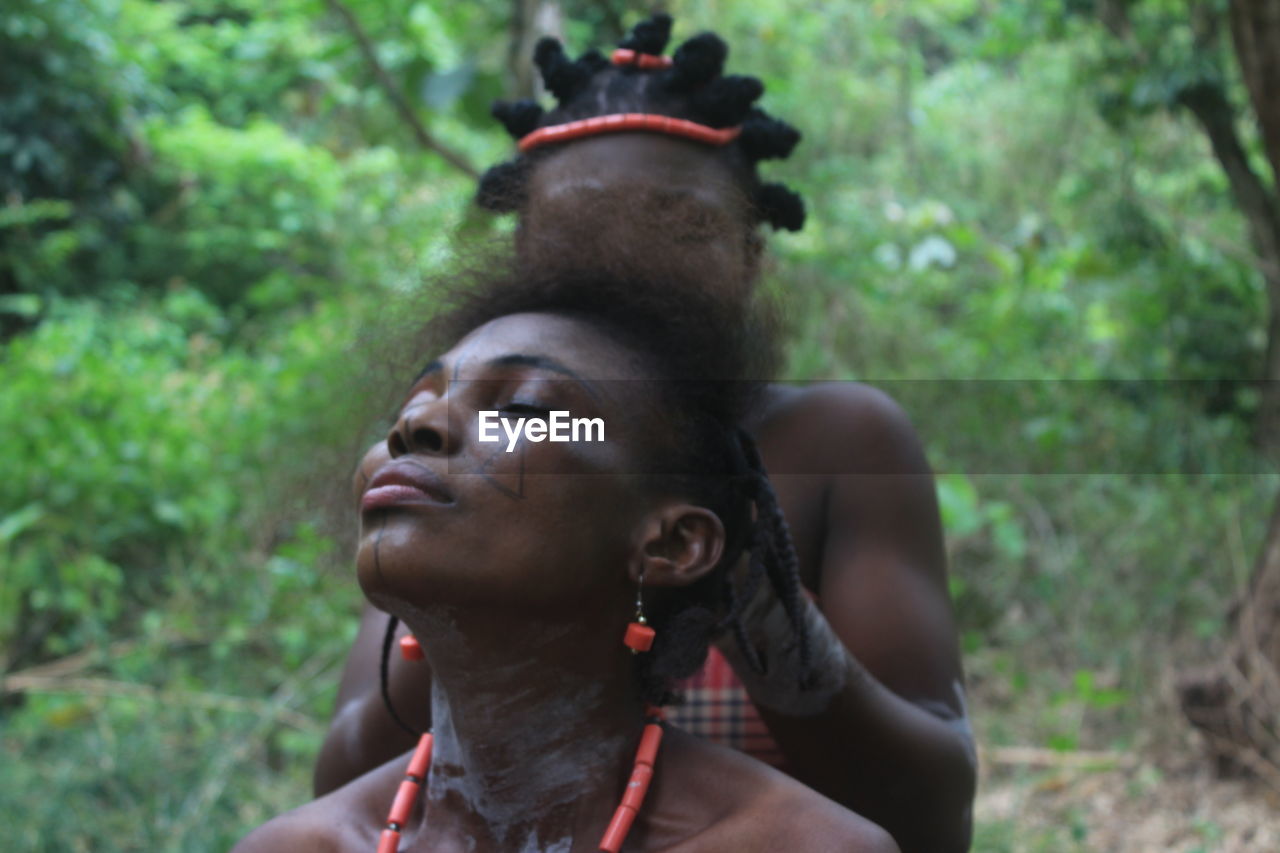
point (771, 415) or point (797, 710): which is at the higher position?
point (771, 415)

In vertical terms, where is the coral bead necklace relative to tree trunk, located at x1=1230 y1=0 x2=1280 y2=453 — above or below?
below

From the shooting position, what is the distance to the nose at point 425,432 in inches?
56.4

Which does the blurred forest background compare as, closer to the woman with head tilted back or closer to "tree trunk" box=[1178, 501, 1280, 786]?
"tree trunk" box=[1178, 501, 1280, 786]

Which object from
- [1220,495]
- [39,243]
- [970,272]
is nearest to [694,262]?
[1220,495]

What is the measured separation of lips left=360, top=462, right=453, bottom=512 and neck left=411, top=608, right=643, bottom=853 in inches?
5.9

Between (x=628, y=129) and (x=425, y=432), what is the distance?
85 centimetres

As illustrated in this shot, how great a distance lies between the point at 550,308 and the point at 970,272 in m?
6.11

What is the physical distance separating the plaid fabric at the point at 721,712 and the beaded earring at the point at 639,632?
0.46 meters

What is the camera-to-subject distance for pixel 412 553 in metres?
1.36

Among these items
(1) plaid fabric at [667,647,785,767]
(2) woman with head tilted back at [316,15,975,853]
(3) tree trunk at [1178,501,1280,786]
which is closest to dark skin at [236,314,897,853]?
(2) woman with head tilted back at [316,15,975,853]

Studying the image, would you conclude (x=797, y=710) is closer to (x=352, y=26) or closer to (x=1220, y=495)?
(x=352, y=26)

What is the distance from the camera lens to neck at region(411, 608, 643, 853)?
1.44m

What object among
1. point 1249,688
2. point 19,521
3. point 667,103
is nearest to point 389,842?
point 667,103

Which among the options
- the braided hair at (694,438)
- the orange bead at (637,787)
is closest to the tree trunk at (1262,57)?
the braided hair at (694,438)
